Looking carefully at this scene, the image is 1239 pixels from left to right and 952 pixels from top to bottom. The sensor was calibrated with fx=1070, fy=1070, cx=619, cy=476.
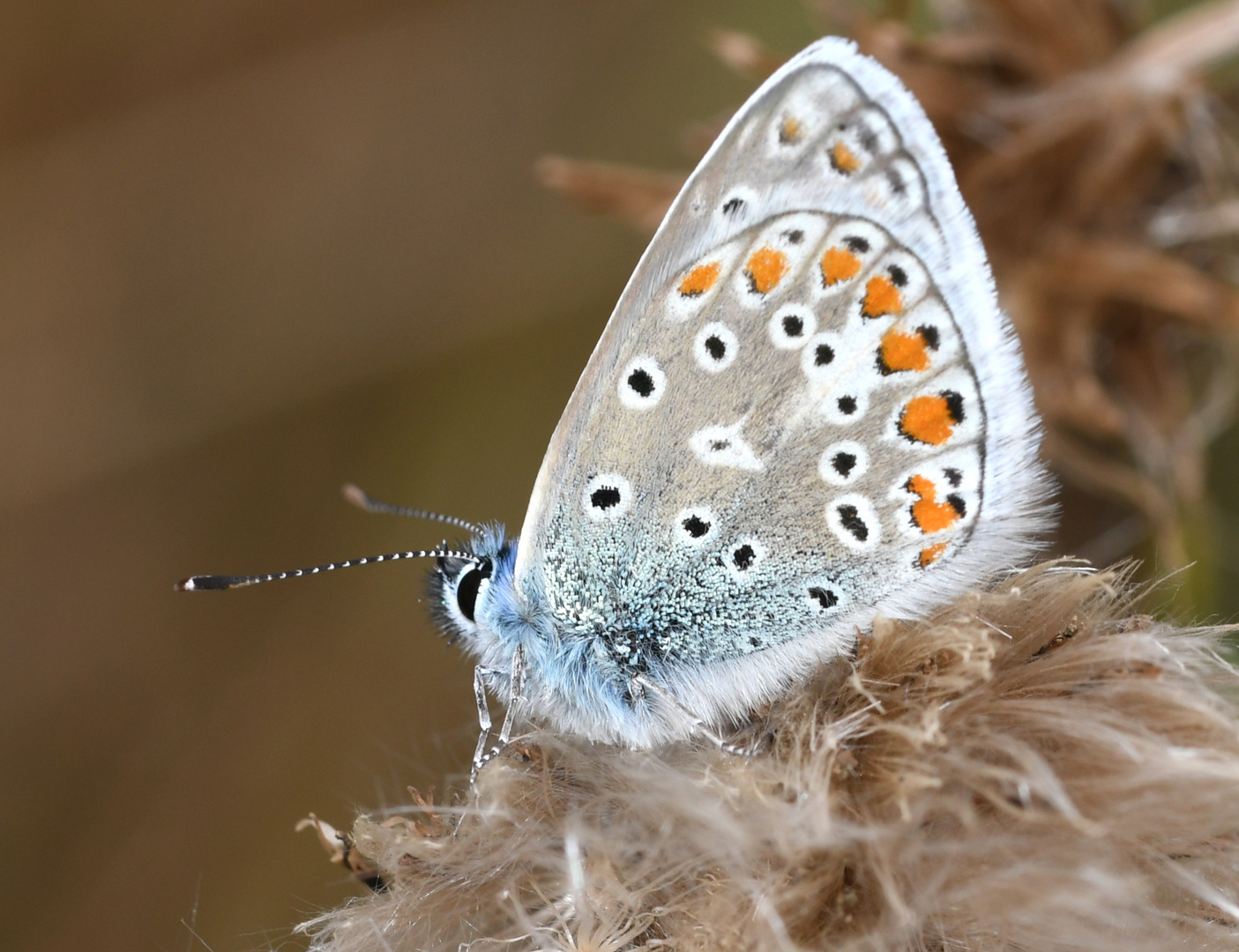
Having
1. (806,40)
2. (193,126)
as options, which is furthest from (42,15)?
(806,40)

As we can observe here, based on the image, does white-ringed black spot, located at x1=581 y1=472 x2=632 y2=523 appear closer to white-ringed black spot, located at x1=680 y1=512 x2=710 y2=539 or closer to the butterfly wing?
the butterfly wing

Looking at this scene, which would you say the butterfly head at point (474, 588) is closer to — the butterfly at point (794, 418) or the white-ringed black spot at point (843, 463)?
the butterfly at point (794, 418)

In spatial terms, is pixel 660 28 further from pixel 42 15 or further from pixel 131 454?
pixel 131 454

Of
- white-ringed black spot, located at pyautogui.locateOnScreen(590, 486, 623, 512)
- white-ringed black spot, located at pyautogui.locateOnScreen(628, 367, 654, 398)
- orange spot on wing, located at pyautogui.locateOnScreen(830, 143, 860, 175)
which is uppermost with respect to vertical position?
orange spot on wing, located at pyautogui.locateOnScreen(830, 143, 860, 175)

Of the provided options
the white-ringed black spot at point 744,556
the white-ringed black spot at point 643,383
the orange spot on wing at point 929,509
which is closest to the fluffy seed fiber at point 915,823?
the orange spot on wing at point 929,509

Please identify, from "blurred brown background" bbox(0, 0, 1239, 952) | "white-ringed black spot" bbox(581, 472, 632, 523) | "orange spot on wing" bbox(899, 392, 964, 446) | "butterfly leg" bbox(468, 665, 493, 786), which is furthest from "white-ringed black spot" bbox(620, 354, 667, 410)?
"blurred brown background" bbox(0, 0, 1239, 952)
